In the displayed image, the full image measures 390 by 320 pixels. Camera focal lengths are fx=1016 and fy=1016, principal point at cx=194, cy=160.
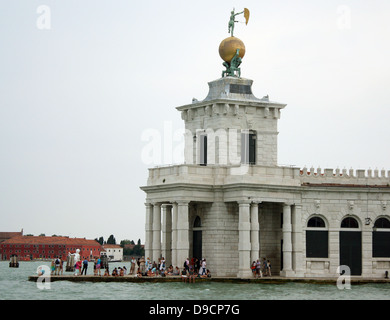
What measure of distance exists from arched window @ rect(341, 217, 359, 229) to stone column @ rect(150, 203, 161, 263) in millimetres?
12174

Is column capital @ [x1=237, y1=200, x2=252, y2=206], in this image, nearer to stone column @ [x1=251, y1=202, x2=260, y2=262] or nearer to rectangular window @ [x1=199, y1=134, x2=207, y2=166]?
stone column @ [x1=251, y1=202, x2=260, y2=262]

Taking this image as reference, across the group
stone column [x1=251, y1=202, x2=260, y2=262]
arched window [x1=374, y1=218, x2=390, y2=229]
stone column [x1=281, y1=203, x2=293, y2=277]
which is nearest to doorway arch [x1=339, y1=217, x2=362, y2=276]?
arched window [x1=374, y1=218, x2=390, y2=229]

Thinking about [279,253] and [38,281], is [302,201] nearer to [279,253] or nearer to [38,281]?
[279,253]

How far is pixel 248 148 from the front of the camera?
68.2 meters

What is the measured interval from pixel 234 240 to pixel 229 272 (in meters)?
2.11

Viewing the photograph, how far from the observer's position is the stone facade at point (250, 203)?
64.6 m

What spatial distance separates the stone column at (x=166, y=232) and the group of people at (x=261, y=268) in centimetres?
645

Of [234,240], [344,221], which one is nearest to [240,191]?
[234,240]

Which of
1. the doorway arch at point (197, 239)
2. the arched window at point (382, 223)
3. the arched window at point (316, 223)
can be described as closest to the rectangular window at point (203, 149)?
the doorway arch at point (197, 239)

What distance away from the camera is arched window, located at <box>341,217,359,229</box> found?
220 ft

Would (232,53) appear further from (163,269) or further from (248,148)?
(163,269)

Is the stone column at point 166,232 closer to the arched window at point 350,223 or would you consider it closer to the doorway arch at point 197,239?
the doorway arch at point 197,239

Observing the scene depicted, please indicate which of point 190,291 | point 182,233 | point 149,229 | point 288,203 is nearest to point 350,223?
point 288,203

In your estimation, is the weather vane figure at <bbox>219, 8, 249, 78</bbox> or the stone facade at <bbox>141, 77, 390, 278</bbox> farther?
the weather vane figure at <bbox>219, 8, 249, 78</bbox>
